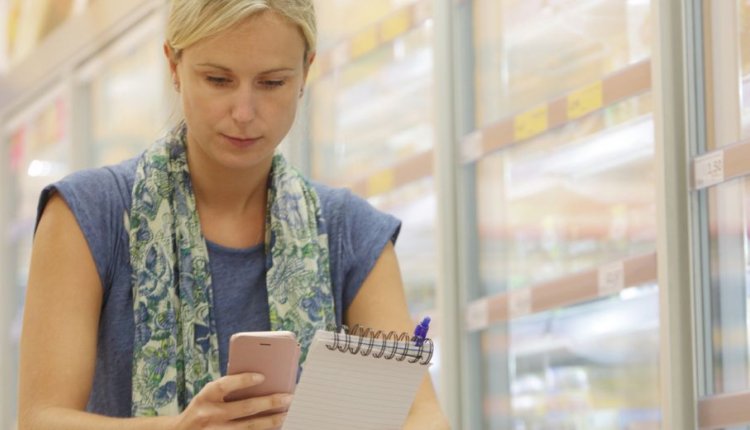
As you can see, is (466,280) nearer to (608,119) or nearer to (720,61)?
(608,119)

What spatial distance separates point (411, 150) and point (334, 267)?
1865 mm

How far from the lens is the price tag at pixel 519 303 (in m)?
2.98

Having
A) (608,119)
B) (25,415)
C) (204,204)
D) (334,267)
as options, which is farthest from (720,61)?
(25,415)

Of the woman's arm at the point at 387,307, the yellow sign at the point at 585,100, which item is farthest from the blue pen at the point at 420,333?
the yellow sign at the point at 585,100

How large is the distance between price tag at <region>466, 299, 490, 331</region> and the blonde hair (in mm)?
1579

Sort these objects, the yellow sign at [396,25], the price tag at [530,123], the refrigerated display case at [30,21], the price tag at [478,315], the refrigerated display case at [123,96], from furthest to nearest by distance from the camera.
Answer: the refrigerated display case at [30,21]
the refrigerated display case at [123,96]
the yellow sign at [396,25]
the price tag at [478,315]
the price tag at [530,123]

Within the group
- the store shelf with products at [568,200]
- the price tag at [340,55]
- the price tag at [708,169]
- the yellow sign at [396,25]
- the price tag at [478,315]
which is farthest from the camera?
the price tag at [340,55]

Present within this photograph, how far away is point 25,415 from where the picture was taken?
1631 millimetres

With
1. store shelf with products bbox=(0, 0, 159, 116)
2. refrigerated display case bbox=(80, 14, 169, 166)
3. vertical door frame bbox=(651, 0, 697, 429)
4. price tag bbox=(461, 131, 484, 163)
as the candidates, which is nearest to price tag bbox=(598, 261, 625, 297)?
vertical door frame bbox=(651, 0, 697, 429)

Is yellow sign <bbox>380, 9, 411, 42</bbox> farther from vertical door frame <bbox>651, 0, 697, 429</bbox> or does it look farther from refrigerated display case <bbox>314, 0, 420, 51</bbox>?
vertical door frame <bbox>651, 0, 697, 429</bbox>

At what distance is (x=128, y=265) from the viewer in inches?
67.9

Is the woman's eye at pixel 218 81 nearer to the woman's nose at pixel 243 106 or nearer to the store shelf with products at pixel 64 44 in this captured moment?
the woman's nose at pixel 243 106

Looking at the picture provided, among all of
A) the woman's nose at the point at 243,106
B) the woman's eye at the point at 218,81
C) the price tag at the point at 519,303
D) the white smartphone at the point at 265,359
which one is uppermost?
the woman's eye at the point at 218,81

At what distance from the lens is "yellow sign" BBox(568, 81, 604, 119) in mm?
2680
